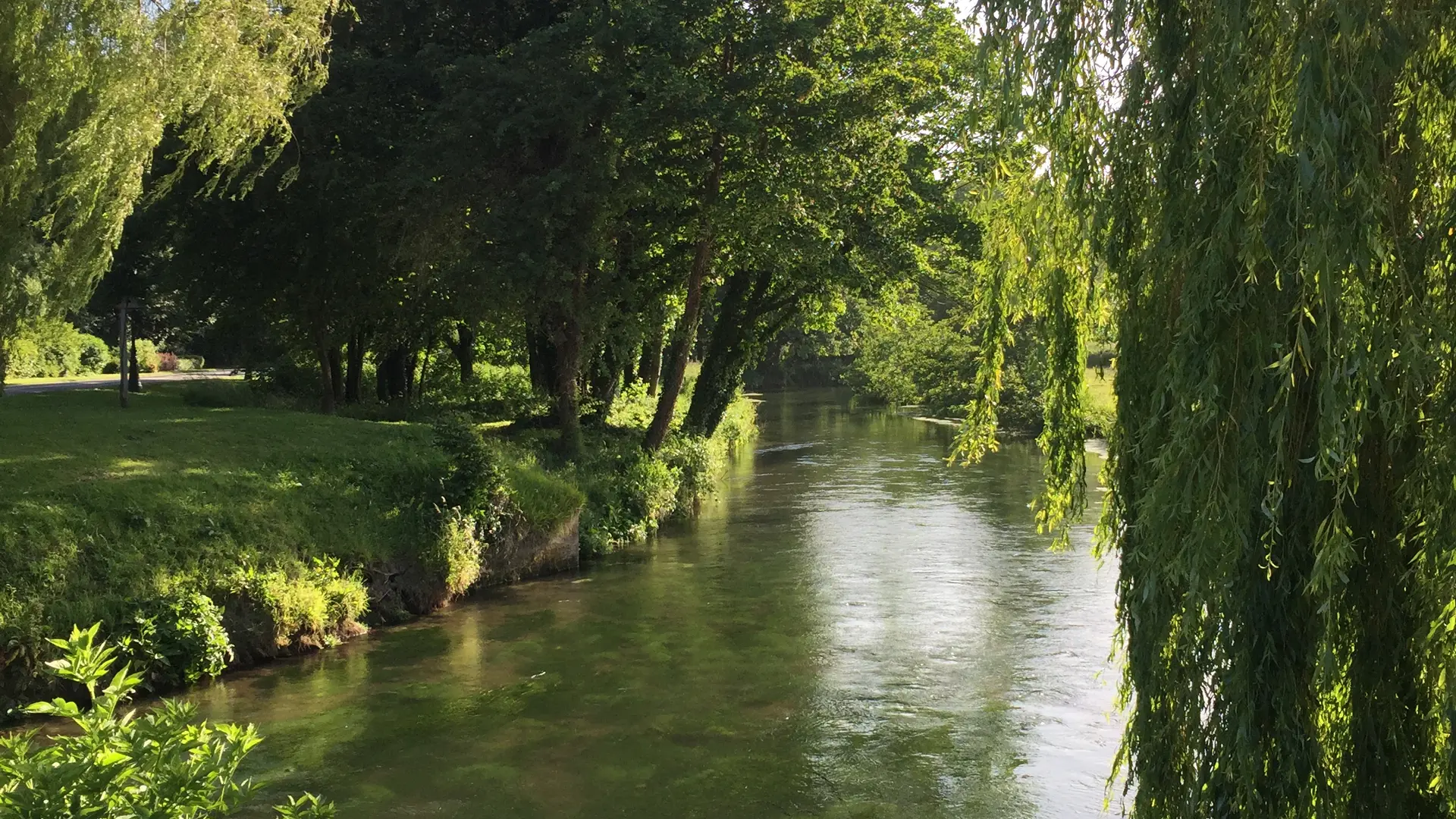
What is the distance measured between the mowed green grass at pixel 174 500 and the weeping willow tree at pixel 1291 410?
9.96 m

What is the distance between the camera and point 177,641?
10992 millimetres

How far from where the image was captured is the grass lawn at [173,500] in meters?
10.6

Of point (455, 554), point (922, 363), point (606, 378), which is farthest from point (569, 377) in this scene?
point (922, 363)

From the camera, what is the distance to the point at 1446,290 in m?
4.30

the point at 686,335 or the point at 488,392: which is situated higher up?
the point at 686,335

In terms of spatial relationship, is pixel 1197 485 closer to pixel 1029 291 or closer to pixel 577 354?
pixel 1029 291

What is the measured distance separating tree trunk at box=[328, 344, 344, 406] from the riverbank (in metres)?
5.32

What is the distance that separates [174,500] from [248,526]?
0.88 m

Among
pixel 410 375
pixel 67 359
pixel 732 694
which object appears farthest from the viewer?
pixel 67 359

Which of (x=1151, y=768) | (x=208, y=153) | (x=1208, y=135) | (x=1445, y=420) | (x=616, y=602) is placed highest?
(x=208, y=153)

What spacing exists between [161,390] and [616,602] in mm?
18360

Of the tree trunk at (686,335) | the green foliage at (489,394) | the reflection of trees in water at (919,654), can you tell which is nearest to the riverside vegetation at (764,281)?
the tree trunk at (686,335)

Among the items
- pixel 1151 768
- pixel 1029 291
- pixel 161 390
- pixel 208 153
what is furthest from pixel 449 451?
pixel 161 390

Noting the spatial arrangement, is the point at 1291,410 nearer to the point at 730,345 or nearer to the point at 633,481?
the point at 633,481
